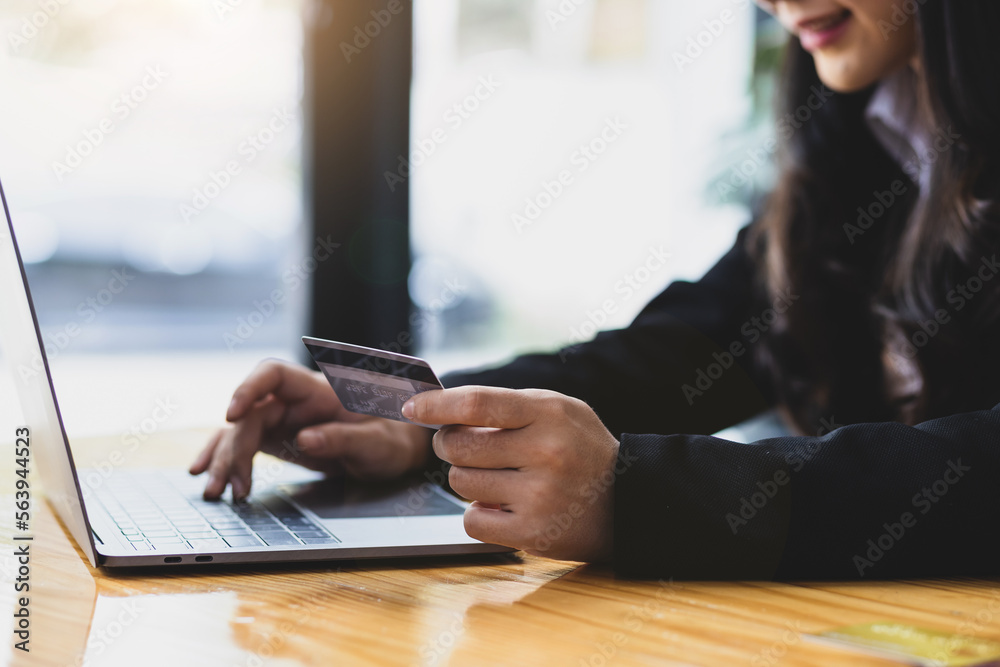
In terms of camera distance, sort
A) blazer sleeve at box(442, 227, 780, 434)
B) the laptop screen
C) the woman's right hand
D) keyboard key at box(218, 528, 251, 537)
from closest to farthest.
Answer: the laptop screen → keyboard key at box(218, 528, 251, 537) → the woman's right hand → blazer sleeve at box(442, 227, 780, 434)

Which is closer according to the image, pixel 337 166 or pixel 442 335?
pixel 337 166

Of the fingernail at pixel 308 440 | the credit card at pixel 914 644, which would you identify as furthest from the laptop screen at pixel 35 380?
the credit card at pixel 914 644

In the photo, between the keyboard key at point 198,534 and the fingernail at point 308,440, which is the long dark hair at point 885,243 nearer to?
the fingernail at point 308,440

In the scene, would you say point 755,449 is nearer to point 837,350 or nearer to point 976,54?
point 976,54

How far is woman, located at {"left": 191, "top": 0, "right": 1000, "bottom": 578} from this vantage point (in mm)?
667

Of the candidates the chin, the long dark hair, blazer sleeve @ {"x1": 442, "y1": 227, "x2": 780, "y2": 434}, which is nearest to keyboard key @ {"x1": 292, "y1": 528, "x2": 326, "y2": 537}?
blazer sleeve @ {"x1": 442, "y1": 227, "x2": 780, "y2": 434}

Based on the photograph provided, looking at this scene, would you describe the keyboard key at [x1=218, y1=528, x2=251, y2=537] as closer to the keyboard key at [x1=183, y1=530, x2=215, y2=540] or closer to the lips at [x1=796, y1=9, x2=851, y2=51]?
the keyboard key at [x1=183, y1=530, x2=215, y2=540]

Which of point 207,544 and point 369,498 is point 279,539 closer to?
point 207,544

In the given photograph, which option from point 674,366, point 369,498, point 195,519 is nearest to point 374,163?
point 674,366

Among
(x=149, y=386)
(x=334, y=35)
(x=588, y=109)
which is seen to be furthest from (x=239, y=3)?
→ (x=149, y=386)

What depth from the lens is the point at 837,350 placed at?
1.40 m

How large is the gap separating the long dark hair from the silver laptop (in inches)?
27.5

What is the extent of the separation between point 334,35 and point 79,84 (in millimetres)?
942

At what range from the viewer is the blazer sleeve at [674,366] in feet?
3.91
